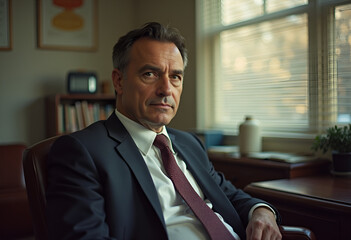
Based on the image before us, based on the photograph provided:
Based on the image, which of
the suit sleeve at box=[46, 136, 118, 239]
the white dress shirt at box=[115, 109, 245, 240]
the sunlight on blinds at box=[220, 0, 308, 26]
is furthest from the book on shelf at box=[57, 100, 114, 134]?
the suit sleeve at box=[46, 136, 118, 239]

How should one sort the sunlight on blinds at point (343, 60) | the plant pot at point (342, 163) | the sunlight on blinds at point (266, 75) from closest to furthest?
the plant pot at point (342, 163), the sunlight on blinds at point (343, 60), the sunlight on blinds at point (266, 75)

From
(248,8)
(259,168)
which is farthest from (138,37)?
(248,8)

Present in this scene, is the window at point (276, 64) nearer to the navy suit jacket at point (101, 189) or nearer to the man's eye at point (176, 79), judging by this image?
the man's eye at point (176, 79)

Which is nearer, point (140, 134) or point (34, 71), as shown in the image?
point (140, 134)

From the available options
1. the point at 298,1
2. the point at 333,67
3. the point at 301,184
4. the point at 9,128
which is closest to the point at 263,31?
the point at 298,1

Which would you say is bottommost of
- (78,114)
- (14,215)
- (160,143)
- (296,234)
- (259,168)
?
(14,215)

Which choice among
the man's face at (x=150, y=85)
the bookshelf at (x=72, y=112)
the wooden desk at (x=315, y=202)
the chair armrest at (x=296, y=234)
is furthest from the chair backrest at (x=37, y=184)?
the bookshelf at (x=72, y=112)

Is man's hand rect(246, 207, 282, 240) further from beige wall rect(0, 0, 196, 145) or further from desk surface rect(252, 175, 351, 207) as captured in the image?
beige wall rect(0, 0, 196, 145)

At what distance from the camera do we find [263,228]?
145 centimetres

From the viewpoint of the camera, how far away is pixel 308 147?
2.64 meters

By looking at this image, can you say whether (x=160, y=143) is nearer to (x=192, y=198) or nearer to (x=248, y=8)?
(x=192, y=198)

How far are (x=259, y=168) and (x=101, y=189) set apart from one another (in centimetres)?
141

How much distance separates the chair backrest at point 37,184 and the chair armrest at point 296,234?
875 mm

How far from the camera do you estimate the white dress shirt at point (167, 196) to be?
1405 mm
